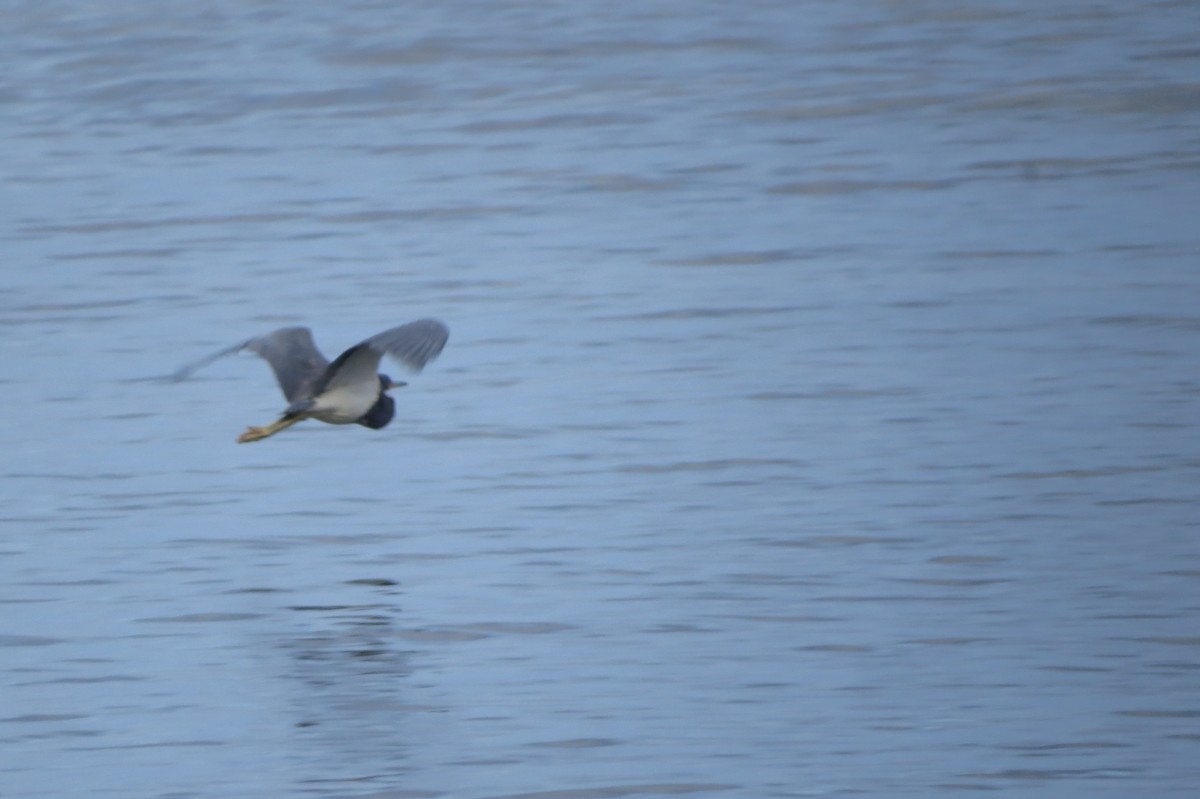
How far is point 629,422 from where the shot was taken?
28.9ft

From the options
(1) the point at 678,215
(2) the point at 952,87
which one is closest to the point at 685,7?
(2) the point at 952,87

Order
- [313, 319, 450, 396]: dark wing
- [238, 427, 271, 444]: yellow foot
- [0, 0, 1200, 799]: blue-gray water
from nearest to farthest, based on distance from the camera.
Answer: [0, 0, 1200, 799]: blue-gray water < [313, 319, 450, 396]: dark wing < [238, 427, 271, 444]: yellow foot

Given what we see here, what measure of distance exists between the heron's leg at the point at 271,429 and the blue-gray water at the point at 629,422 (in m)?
0.37

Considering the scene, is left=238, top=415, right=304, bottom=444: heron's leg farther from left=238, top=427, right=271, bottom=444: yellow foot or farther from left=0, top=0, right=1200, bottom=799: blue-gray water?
left=0, top=0, right=1200, bottom=799: blue-gray water

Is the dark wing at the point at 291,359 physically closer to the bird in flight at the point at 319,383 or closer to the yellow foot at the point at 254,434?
the bird in flight at the point at 319,383

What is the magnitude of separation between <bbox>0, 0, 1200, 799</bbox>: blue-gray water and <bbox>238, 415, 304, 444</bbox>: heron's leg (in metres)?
0.37

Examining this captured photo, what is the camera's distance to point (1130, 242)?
1117cm

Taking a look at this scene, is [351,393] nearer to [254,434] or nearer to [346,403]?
[346,403]

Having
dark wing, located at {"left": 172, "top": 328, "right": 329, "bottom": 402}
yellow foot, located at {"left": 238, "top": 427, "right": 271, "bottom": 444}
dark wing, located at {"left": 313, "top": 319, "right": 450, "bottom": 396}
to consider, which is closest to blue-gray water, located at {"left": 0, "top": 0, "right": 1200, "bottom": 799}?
yellow foot, located at {"left": 238, "top": 427, "right": 271, "bottom": 444}

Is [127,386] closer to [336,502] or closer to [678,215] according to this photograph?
[336,502]

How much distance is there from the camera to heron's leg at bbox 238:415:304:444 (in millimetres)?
7223

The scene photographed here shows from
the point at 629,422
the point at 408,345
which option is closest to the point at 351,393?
the point at 408,345

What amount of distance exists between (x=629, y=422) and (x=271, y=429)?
187cm

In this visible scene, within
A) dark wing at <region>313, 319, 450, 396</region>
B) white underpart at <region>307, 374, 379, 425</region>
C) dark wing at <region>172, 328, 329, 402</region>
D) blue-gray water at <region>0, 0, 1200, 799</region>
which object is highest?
dark wing at <region>313, 319, 450, 396</region>
